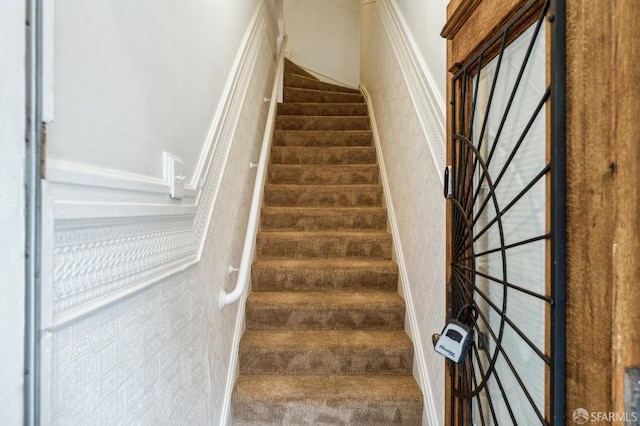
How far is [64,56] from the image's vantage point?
1.68ft

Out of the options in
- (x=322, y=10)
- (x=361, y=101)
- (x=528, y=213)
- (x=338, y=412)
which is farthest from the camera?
(x=322, y=10)

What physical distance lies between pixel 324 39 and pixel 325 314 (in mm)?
4155

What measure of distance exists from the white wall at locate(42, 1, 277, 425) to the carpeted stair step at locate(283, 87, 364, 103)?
2392mm

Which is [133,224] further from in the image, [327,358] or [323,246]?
[323,246]

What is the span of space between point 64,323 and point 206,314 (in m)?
0.71

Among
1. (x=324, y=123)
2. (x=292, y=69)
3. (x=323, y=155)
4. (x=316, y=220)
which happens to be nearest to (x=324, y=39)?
(x=292, y=69)

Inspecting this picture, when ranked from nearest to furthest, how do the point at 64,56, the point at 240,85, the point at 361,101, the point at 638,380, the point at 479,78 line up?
1. the point at 638,380
2. the point at 64,56
3. the point at 479,78
4. the point at 240,85
5. the point at 361,101

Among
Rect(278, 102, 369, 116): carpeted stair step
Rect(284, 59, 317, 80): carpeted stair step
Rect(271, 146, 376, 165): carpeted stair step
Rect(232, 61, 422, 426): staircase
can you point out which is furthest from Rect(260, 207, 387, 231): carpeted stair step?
Rect(284, 59, 317, 80): carpeted stair step

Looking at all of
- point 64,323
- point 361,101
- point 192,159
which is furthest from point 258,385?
point 361,101

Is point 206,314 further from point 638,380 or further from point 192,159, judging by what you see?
point 638,380

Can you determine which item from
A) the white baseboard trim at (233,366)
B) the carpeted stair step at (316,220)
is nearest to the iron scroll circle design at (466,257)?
the white baseboard trim at (233,366)

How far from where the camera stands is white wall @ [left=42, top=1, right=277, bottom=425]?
508mm

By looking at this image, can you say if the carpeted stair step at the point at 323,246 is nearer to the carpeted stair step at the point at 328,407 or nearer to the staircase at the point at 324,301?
the staircase at the point at 324,301

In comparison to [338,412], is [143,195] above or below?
above
